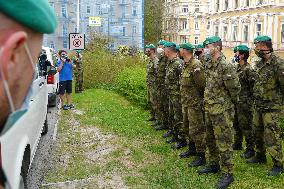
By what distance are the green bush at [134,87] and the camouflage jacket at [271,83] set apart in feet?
18.5

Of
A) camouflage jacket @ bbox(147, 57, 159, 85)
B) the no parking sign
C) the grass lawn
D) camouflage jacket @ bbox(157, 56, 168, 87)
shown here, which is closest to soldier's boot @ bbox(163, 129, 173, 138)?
the grass lawn

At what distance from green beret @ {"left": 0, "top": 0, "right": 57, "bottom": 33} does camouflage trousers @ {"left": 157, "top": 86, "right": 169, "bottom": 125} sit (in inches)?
295

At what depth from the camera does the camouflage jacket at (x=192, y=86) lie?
592cm

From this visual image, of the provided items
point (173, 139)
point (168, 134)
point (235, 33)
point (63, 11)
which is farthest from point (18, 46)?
point (235, 33)

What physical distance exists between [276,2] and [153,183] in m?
37.4

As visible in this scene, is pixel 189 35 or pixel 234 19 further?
pixel 189 35

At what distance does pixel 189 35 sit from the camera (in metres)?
65.9

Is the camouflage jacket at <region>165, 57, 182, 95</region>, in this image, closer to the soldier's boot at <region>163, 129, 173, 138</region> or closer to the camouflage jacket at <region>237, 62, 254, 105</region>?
the soldier's boot at <region>163, 129, 173, 138</region>

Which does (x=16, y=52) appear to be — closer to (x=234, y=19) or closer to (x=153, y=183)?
(x=153, y=183)

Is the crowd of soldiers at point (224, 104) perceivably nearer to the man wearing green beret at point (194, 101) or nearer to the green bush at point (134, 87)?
the man wearing green beret at point (194, 101)

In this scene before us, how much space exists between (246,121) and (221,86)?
1.74 meters

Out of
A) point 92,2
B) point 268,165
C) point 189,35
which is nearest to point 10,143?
point 268,165

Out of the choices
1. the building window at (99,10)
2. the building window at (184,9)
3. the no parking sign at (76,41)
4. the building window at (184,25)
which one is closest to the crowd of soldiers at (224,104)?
the no parking sign at (76,41)

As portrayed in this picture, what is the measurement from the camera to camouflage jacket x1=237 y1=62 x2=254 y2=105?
640cm
